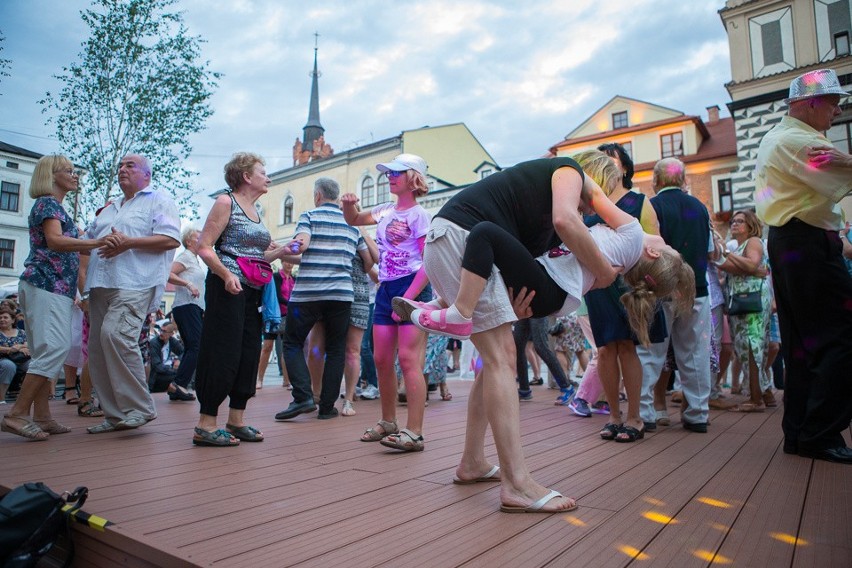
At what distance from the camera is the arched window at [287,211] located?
3675 cm

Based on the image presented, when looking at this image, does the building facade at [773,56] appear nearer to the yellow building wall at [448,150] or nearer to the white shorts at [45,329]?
the yellow building wall at [448,150]

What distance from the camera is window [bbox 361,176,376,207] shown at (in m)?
31.7

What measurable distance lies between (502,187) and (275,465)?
5.88ft

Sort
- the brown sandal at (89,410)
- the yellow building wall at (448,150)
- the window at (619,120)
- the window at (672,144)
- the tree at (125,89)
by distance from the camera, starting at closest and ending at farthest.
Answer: the brown sandal at (89,410), the tree at (125,89), the window at (672,144), the window at (619,120), the yellow building wall at (448,150)

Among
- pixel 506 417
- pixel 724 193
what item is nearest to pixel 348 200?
pixel 506 417

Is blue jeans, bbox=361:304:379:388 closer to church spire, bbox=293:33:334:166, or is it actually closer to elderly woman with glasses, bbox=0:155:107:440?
elderly woman with glasses, bbox=0:155:107:440

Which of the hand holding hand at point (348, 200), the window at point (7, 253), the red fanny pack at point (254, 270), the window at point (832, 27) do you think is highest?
the window at point (832, 27)

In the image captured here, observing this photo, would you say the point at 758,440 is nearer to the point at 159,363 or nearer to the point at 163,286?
the point at 163,286

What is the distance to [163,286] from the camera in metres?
4.00

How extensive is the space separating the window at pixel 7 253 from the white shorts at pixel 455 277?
42459mm

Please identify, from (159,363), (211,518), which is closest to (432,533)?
(211,518)

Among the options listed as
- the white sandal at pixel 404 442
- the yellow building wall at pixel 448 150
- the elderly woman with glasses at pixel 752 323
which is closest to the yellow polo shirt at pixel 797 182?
the elderly woman with glasses at pixel 752 323

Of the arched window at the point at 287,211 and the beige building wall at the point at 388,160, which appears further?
the arched window at the point at 287,211

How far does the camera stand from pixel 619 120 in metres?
28.7
